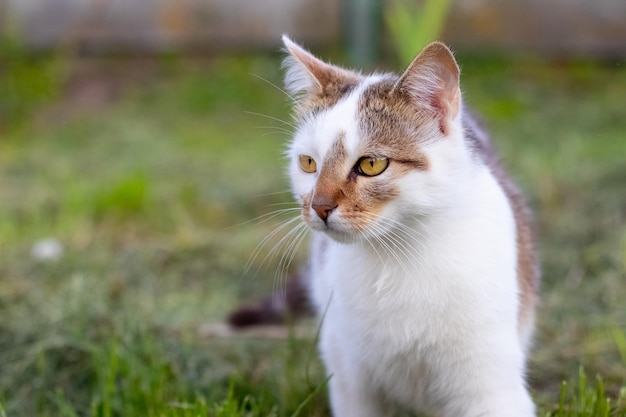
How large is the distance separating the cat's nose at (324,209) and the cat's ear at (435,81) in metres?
0.32

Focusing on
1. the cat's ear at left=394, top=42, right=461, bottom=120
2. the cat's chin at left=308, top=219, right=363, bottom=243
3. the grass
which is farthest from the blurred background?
the cat's ear at left=394, top=42, right=461, bottom=120

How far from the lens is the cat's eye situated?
1.85 m

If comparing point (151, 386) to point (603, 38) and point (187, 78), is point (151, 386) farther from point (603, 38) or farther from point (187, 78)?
point (603, 38)

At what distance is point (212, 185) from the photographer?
181 inches

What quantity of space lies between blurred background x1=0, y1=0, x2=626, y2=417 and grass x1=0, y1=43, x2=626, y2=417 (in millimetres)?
11

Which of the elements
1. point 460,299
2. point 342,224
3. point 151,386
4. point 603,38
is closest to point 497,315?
point 460,299

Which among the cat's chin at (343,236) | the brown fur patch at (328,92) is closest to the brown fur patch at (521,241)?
the brown fur patch at (328,92)

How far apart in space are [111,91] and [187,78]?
22.3 inches

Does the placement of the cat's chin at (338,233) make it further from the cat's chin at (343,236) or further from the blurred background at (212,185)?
the blurred background at (212,185)

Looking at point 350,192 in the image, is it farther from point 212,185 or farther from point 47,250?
point 212,185

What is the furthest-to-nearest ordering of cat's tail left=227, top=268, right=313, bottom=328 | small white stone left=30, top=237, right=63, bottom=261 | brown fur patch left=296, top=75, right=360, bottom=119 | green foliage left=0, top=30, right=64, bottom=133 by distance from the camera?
1. green foliage left=0, top=30, right=64, bottom=133
2. small white stone left=30, top=237, right=63, bottom=261
3. cat's tail left=227, top=268, right=313, bottom=328
4. brown fur patch left=296, top=75, right=360, bottom=119

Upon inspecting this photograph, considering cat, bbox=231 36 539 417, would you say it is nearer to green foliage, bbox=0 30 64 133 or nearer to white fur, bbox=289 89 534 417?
white fur, bbox=289 89 534 417

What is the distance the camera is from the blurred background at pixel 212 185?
2.50 meters

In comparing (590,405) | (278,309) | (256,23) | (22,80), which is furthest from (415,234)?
(22,80)
